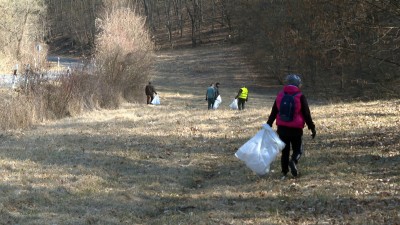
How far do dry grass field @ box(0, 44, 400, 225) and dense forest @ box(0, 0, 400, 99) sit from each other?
2787 mm

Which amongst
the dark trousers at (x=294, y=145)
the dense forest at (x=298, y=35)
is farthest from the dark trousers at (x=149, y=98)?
the dark trousers at (x=294, y=145)

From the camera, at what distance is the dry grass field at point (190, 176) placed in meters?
7.04

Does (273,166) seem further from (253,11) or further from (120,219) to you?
(253,11)

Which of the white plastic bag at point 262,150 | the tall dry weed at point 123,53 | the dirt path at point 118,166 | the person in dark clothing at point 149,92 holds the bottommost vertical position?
the dirt path at point 118,166

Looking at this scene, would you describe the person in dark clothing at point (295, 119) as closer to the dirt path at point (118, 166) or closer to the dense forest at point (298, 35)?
the dirt path at point (118, 166)

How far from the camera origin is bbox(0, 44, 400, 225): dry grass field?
7.04 metres

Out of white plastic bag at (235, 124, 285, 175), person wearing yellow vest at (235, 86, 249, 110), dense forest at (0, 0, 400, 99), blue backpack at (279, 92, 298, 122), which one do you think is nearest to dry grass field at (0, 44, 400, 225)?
white plastic bag at (235, 124, 285, 175)

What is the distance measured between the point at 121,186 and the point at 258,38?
3652 centimetres

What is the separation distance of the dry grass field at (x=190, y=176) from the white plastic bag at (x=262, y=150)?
351 mm

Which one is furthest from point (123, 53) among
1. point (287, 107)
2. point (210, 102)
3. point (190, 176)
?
point (287, 107)

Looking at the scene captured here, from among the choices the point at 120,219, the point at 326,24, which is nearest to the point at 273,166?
the point at 120,219

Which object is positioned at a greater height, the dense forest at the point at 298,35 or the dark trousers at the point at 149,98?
the dense forest at the point at 298,35

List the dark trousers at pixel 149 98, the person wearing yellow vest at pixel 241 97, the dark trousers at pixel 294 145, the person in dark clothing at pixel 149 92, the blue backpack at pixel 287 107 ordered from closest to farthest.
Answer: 1. the blue backpack at pixel 287 107
2. the dark trousers at pixel 294 145
3. the person wearing yellow vest at pixel 241 97
4. the person in dark clothing at pixel 149 92
5. the dark trousers at pixel 149 98

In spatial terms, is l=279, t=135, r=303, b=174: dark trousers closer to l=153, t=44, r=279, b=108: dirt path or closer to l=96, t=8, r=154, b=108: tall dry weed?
l=96, t=8, r=154, b=108: tall dry weed
